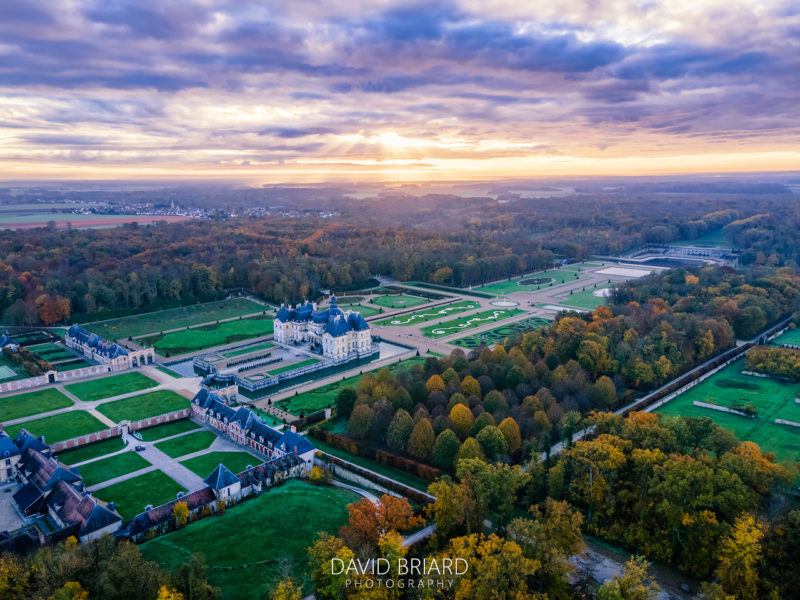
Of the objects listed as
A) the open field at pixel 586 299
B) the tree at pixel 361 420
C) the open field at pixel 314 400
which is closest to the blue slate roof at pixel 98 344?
the open field at pixel 314 400

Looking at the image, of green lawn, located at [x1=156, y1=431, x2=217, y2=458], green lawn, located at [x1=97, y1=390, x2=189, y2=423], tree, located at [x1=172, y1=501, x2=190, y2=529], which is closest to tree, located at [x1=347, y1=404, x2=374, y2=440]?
green lawn, located at [x1=156, y1=431, x2=217, y2=458]

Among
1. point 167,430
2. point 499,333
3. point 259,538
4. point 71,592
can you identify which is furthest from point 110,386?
point 499,333

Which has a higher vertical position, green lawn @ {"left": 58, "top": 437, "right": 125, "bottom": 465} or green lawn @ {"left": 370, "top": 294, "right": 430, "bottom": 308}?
green lawn @ {"left": 370, "top": 294, "right": 430, "bottom": 308}

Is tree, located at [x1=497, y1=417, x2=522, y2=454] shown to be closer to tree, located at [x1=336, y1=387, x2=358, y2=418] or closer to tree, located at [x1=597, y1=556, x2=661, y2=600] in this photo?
tree, located at [x1=336, y1=387, x2=358, y2=418]

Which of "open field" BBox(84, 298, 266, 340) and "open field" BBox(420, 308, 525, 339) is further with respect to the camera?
"open field" BBox(84, 298, 266, 340)

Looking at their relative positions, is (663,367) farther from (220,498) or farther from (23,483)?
(23,483)

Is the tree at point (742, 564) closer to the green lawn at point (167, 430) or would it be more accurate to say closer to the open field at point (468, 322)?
the green lawn at point (167, 430)
